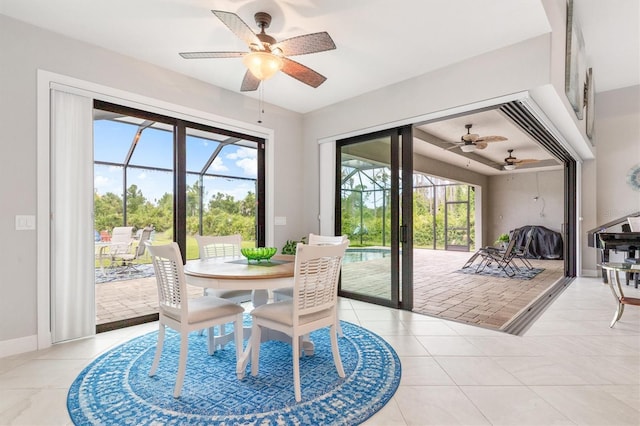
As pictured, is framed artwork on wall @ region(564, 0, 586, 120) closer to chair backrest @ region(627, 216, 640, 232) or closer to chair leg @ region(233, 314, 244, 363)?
chair backrest @ region(627, 216, 640, 232)

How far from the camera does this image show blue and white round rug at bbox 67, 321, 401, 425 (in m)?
1.77

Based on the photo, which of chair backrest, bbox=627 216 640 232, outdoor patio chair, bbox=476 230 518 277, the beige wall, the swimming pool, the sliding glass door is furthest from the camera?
the beige wall

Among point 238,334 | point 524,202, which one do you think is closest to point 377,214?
point 238,334

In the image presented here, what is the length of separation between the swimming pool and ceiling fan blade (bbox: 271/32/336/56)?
102 inches

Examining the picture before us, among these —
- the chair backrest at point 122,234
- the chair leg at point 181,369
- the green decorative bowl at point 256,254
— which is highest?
the chair backrest at point 122,234

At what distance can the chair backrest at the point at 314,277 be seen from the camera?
2014 mm

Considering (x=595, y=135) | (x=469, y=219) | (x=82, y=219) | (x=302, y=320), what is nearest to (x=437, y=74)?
(x=302, y=320)

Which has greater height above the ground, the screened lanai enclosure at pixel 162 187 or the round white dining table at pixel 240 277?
the screened lanai enclosure at pixel 162 187

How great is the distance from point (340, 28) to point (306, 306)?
92.0 inches

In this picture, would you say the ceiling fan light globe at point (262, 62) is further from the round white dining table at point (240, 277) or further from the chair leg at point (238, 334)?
the chair leg at point (238, 334)

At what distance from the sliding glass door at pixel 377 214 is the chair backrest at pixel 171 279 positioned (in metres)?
2.67

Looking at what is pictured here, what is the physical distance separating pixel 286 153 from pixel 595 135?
5929 mm

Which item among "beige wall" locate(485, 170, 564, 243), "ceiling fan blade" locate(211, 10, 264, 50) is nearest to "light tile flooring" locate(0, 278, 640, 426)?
"ceiling fan blade" locate(211, 10, 264, 50)

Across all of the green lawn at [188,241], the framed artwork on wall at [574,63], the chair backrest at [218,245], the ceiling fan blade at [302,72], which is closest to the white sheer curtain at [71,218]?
the green lawn at [188,241]
